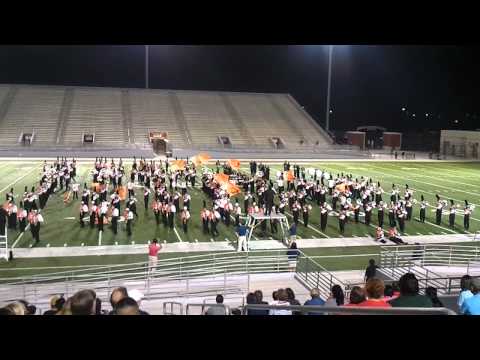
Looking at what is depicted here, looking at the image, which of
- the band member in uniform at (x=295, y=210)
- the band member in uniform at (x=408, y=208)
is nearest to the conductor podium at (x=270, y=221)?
the band member in uniform at (x=295, y=210)

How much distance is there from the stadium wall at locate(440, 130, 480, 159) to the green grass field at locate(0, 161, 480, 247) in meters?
9.14

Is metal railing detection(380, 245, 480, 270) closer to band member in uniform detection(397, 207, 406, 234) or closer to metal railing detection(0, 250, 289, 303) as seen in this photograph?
metal railing detection(0, 250, 289, 303)

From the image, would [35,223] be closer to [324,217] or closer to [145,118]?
[324,217]

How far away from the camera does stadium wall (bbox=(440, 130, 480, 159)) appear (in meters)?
35.4

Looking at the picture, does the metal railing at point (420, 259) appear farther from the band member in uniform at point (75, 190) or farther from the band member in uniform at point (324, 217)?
the band member in uniform at point (75, 190)

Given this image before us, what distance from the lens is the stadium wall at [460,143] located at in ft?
116

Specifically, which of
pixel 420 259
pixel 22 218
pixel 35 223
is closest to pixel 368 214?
pixel 420 259

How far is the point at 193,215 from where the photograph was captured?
14.7m

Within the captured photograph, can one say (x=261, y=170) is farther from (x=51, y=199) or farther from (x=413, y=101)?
(x=413, y=101)
